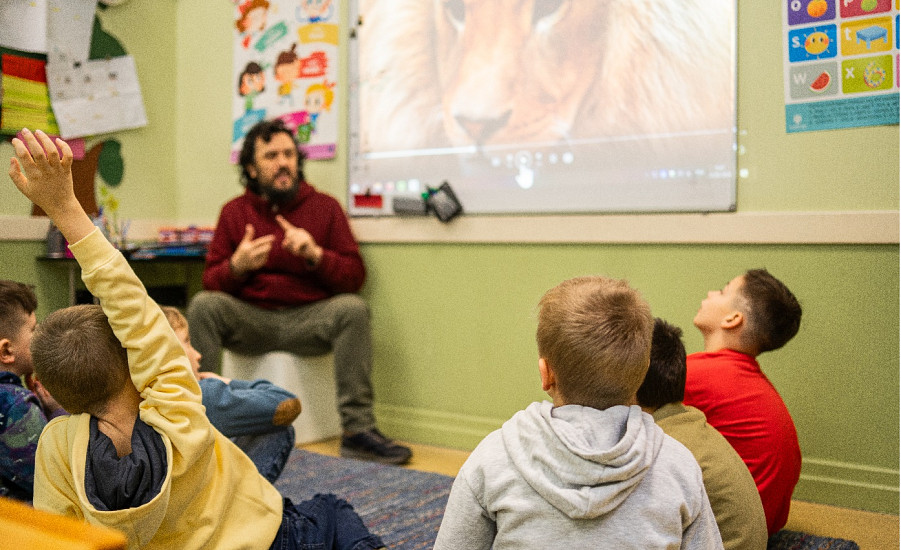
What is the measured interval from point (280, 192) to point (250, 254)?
1.09 ft

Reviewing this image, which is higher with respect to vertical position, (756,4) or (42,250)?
(756,4)

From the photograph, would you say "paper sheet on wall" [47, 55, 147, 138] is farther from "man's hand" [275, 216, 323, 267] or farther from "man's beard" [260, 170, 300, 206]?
"man's hand" [275, 216, 323, 267]

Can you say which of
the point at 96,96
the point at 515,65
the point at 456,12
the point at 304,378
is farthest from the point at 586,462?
the point at 96,96

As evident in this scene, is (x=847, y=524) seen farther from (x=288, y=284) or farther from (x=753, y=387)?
(x=288, y=284)

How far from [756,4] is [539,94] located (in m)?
0.71

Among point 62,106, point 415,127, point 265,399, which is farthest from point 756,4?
point 62,106

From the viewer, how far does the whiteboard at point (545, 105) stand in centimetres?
233

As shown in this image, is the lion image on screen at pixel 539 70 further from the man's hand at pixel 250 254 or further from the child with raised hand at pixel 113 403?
the child with raised hand at pixel 113 403

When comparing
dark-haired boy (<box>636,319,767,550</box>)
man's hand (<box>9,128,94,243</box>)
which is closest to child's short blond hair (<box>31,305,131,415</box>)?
man's hand (<box>9,128,94,243</box>)

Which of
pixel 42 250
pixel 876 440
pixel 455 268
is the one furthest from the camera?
pixel 42 250

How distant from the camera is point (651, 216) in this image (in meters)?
2.40

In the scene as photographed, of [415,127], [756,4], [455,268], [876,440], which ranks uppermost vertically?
[756,4]

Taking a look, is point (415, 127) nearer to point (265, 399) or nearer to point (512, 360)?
point (512, 360)

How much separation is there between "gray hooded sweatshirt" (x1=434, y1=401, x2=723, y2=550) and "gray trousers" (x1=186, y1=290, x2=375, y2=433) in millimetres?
1719
